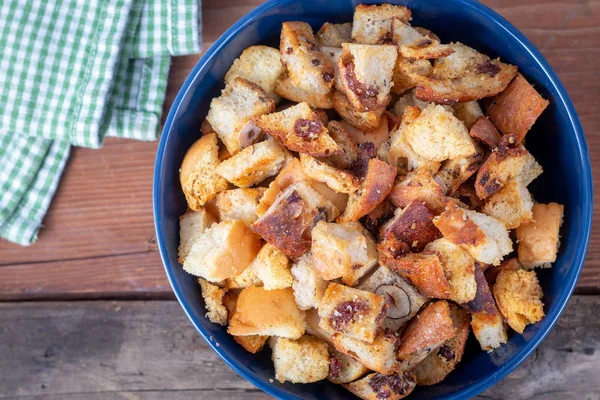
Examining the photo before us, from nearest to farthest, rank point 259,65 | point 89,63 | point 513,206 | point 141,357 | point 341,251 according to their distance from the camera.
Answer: point 341,251
point 513,206
point 259,65
point 89,63
point 141,357

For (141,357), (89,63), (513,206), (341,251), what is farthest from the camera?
(141,357)

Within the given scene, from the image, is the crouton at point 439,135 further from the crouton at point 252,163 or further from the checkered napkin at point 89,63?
the checkered napkin at point 89,63

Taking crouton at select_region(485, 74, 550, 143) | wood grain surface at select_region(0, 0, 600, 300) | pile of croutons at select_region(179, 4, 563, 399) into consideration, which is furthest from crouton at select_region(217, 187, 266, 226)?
crouton at select_region(485, 74, 550, 143)

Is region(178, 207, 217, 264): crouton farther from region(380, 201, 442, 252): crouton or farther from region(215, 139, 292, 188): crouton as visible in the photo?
region(380, 201, 442, 252): crouton

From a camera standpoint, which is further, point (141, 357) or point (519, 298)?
point (141, 357)

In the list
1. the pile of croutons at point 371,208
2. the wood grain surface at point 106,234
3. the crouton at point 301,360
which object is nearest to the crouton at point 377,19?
the pile of croutons at point 371,208

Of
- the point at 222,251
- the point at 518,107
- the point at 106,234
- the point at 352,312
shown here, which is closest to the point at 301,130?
the point at 222,251

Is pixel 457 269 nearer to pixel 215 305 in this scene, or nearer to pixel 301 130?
pixel 301 130
